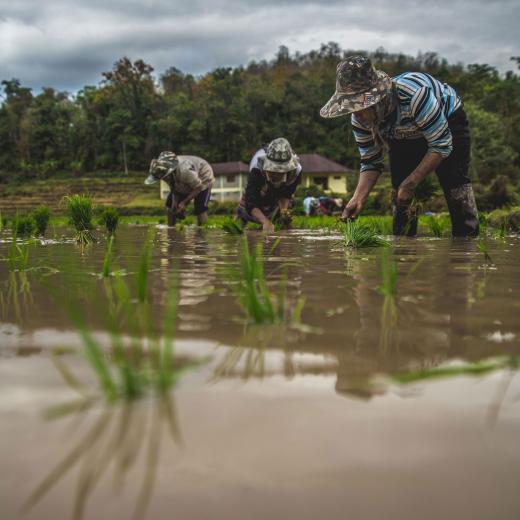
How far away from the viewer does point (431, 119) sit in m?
4.12

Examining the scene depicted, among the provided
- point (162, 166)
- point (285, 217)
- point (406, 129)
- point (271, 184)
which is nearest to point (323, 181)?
point (162, 166)

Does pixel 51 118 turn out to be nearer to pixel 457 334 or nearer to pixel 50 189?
pixel 50 189

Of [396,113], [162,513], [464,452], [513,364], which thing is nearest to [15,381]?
[162,513]

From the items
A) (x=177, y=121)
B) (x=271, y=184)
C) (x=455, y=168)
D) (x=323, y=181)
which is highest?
(x=177, y=121)

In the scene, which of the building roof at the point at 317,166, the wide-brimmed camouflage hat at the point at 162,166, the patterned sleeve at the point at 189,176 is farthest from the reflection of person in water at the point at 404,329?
the building roof at the point at 317,166

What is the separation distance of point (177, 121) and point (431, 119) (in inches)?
2182

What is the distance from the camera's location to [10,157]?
6456 centimetres

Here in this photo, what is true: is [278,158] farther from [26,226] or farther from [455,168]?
[26,226]

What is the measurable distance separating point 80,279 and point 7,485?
1.57 m

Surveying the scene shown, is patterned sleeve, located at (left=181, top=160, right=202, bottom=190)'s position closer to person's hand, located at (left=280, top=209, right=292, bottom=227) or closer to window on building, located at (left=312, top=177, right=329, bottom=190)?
person's hand, located at (left=280, top=209, right=292, bottom=227)

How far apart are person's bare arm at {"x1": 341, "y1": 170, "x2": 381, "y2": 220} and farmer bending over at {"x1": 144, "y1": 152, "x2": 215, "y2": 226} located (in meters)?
3.94

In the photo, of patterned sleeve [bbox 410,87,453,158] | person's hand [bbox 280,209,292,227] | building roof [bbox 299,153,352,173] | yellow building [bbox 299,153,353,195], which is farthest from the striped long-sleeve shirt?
yellow building [bbox 299,153,353,195]

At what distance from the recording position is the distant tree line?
179ft

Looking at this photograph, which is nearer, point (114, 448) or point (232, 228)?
point (114, 448)
